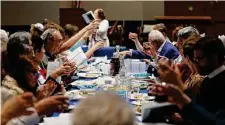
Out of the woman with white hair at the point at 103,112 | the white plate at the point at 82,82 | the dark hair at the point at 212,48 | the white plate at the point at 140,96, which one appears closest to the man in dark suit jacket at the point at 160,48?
the white plate at the point at 82,82

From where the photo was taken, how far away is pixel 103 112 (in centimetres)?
123

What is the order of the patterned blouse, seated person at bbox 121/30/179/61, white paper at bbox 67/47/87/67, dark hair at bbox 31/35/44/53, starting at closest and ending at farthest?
the patterned blouse < dark hair at bbox 31/35/44/53 < white paper at bbox 67/47/87/67 < seated person at bbox 121/30/179/61

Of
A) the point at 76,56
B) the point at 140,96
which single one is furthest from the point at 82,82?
the point at 140,96

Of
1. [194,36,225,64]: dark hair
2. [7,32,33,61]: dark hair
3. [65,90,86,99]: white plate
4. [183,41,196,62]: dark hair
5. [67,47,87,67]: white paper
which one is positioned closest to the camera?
[194,36,225,64]: dark hair

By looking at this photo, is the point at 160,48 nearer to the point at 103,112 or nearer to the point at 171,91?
the point at 171,91

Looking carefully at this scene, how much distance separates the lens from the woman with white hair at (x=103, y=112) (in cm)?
121

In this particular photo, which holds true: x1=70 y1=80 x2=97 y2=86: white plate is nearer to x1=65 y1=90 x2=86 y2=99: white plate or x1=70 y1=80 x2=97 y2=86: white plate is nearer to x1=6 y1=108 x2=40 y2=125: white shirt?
x1=65 y1=90 x2=86 y2=99: white plate

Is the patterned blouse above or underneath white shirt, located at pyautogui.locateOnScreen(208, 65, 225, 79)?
underneath

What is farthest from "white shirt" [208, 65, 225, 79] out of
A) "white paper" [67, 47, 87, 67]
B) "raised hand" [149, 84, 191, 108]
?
"white paper" [67, 47, 87, 67]

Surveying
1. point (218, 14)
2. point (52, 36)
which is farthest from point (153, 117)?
point (218, 14)

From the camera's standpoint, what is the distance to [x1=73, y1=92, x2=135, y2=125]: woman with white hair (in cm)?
121

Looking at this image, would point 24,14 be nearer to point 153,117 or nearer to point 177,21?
point 177,21

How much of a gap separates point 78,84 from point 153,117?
1.78 m

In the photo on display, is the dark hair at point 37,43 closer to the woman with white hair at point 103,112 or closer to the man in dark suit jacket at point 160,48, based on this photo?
the man in dark suit jacket at point 160,48
